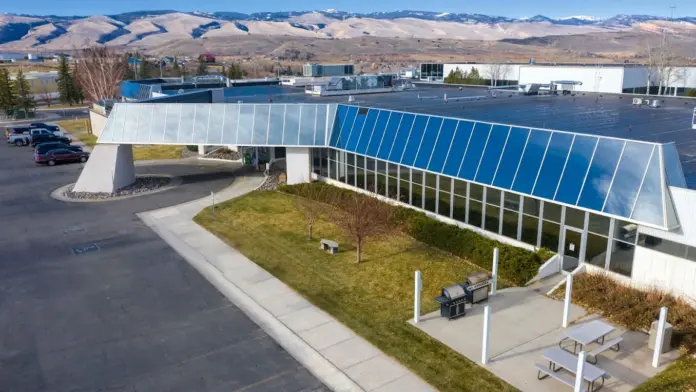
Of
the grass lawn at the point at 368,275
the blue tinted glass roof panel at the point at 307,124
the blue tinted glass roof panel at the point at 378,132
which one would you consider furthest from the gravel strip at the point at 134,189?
the blue tinted glass roof panel at the point at 378,132

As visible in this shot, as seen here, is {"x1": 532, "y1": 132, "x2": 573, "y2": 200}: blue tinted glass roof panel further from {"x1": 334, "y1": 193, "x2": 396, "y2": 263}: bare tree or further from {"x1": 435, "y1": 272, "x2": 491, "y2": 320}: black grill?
{"x1": 334, "y1": 193, "x2": 396, "y2": 263}: bare tree

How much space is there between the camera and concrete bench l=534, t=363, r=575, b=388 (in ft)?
44.0

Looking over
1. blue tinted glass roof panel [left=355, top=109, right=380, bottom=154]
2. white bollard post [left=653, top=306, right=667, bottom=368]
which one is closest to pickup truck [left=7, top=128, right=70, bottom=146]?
blue tinted glass roof panel [left=355, top=109, right=380, bottom=154]

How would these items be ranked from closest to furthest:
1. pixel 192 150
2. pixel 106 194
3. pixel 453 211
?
pixel 453 211 → pixel 106 194 → pixel 192 150

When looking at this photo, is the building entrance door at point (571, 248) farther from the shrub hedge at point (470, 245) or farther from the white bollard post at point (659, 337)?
the white bollard post at point (659, 337)

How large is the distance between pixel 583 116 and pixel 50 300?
28800 mm

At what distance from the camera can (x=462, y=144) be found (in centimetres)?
2478

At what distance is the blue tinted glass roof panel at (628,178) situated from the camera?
18.1 meters

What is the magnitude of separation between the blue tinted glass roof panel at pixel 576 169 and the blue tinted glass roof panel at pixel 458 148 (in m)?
5.33

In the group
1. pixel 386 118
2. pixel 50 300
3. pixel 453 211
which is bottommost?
pixel 50 300

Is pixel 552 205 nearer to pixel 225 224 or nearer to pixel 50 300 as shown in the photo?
pixel 225 224

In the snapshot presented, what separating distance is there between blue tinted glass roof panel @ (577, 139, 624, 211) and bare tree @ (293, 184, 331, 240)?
41.4 feet

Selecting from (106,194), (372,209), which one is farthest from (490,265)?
(106,194)

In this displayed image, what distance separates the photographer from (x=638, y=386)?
547 inches
